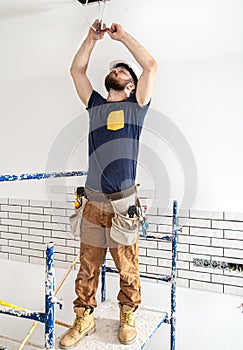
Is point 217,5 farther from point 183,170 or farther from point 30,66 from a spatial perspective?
point 30,66

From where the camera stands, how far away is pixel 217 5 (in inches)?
77.2

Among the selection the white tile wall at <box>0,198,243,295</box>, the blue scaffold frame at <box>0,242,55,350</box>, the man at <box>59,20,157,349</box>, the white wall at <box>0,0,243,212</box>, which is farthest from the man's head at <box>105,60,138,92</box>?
the blue scaffold frame at <box>0,242,55,350</box>

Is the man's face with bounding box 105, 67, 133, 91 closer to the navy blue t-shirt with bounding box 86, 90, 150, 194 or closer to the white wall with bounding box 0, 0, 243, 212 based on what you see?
the navy blue t-shirt with bounding box 86, 90, 150, 194

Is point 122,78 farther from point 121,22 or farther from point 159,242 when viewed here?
point 159,242

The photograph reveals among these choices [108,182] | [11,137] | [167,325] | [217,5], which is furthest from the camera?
[11,137]

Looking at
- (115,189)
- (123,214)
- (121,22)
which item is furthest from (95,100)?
(121,22)

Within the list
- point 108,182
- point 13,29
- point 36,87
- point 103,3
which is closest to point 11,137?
point 36,87

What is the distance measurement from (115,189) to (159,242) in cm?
63

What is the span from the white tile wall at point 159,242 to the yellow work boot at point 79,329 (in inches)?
22.5

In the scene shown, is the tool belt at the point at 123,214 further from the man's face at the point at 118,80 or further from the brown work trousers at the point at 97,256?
the man's face at the point at 118,80

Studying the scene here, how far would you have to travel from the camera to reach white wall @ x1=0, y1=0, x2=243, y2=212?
1.96 metres

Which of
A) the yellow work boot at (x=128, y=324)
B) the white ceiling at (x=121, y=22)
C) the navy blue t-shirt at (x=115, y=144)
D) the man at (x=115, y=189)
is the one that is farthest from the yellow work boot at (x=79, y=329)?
the white ceiling at (x=121, y=22)

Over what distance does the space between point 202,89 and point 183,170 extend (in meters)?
0.41

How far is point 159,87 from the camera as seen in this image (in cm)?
211
